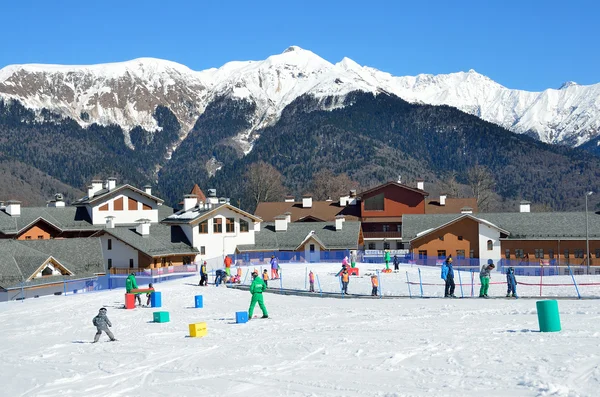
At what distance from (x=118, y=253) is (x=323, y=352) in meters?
46.9

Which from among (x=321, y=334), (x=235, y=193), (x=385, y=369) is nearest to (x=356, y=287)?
(x=321, y=334)

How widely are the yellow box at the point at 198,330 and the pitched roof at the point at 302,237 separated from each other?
149 feet

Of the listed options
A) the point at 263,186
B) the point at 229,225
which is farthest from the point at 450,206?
the point at 263,186

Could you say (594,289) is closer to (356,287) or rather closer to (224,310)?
(356,287)

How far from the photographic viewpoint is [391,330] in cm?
2345

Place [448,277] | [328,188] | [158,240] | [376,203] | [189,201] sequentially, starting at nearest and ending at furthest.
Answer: [448,277] < [158,240] < [189,201] < [376,203] < [328,188]

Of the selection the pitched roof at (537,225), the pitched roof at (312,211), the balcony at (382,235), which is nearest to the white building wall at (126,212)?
the pitched roof at (312,211)

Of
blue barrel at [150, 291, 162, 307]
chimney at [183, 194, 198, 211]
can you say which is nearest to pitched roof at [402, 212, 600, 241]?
chimney at [183, 194, 198, 211]

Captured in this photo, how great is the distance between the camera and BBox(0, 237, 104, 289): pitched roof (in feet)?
168

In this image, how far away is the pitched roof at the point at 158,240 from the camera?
207 ft

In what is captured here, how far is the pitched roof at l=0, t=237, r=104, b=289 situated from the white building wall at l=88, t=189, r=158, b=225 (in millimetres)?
16367

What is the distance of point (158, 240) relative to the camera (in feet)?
216

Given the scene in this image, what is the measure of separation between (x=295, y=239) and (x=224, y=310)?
130 ft

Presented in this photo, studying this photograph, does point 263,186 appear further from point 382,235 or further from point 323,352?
point 323,352
